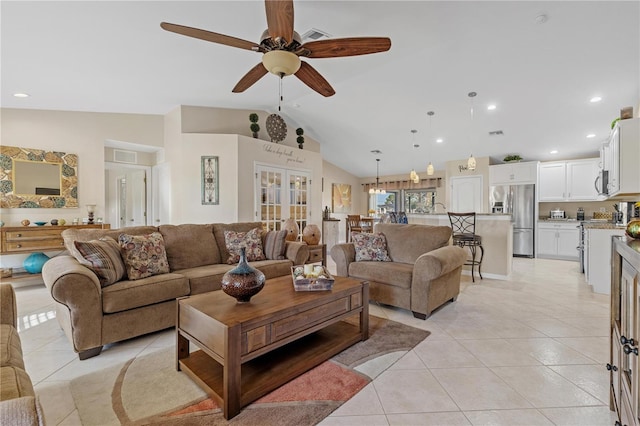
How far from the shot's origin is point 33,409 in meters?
0.59

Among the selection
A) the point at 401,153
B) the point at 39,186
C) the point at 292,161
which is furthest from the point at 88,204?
the point at 401,153

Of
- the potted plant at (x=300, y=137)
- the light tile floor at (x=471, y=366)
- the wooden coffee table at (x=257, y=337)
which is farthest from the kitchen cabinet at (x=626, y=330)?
the potted plant at (x=300, y=137)

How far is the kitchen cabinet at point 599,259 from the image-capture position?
378 cm

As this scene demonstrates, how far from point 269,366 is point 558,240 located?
23.1 ft

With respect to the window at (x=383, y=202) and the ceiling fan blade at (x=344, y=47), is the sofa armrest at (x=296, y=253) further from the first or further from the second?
the window at (x=383, y=202)

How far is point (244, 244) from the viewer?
3514mm

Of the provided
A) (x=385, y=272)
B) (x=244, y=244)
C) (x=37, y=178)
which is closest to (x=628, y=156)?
(x=385, y=272)

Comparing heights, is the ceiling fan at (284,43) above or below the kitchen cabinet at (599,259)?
above

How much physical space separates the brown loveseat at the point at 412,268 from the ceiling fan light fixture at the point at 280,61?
2.06 m

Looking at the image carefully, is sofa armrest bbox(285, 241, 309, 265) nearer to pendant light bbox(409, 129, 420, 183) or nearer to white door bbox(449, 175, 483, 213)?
pendant light bbox(409, 129, 420, 183)

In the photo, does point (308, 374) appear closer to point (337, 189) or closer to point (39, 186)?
point (39, 186)

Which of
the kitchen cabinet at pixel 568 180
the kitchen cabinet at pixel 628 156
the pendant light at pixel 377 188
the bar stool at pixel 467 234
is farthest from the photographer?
the pendant light at pixel 377 188

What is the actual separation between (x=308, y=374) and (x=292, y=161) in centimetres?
465

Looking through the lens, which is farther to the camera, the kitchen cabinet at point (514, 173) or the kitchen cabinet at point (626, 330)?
the kitchen cabinet at point (514, 173)
